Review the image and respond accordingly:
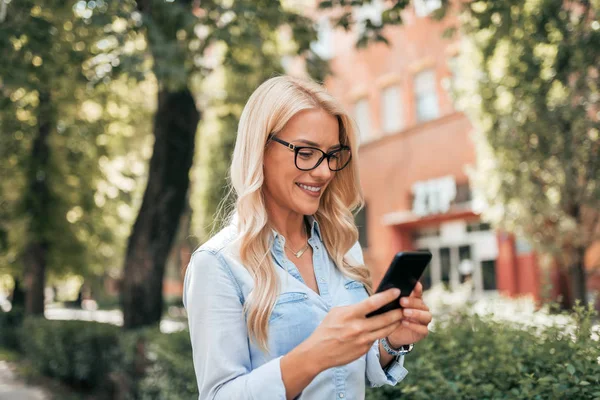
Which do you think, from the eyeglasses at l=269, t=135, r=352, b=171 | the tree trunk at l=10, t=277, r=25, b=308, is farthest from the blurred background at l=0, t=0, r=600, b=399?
the eyeglasses at l=269, t=135, r=352, b=171

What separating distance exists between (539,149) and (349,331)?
9.71 m

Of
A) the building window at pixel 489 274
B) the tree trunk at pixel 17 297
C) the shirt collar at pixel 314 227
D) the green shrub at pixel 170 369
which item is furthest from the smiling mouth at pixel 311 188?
the building window at pixel 489 274

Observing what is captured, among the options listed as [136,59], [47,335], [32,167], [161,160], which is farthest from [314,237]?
[32,167]

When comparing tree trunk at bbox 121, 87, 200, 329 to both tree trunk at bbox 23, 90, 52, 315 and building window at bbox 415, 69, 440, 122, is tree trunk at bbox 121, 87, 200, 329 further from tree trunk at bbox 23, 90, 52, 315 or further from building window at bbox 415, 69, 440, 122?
building window at bbox 415, 69, 440, 122

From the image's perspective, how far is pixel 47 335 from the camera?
11.3m

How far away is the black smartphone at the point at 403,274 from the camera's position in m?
1.68

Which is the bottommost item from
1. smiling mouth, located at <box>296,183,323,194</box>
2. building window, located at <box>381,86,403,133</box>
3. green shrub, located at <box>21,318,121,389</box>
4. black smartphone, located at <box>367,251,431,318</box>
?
green shrub, located at <box>21,318,121,389</box>

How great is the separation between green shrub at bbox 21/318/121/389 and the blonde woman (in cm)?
620

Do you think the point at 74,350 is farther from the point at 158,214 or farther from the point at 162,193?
the point at 162,193

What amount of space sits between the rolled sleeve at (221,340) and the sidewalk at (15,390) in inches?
359

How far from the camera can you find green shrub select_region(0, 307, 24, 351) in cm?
1552

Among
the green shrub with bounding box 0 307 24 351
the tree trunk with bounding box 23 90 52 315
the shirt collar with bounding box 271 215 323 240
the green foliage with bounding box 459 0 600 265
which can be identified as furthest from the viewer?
the green shrub with bounding box 0 307 24 351

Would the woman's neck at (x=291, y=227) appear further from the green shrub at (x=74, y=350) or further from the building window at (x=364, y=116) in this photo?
the building window at (x=364, y=116)

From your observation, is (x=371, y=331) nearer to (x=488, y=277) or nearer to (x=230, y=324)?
(x=230, y=324)
